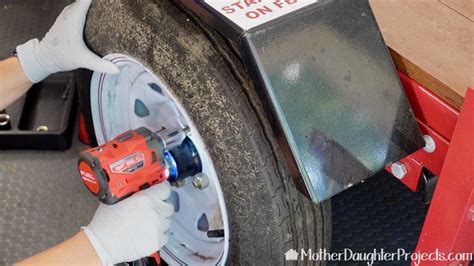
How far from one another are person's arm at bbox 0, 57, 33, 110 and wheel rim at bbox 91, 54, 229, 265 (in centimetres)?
18

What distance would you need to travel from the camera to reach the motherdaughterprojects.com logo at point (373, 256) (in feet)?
4.00

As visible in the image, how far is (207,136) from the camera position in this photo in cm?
130

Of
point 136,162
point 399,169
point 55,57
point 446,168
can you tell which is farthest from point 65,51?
point 446,168

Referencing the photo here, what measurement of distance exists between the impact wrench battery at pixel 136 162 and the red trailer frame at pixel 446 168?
0.42 metres

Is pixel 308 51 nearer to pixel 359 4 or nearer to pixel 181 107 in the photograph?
pixel 359 4

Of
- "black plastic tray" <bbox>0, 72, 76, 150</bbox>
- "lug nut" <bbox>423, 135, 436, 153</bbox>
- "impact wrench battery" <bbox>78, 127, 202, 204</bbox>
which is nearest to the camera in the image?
"lug nut" <bbox>423, 135, 436, 153</bbox>

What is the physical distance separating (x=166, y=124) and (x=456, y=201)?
658 millimetres

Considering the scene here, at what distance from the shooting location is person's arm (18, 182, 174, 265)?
1438mm

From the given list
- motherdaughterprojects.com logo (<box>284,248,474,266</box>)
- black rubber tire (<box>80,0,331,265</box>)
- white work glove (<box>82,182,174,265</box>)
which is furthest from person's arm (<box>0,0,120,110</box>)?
motherdaughterprojects.com logo (<box>284,248,474,266</box>)

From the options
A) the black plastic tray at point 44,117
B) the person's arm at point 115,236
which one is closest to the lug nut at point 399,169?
the person's arm at point 115,236

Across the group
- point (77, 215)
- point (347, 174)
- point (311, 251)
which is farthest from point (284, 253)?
point (77, 215)

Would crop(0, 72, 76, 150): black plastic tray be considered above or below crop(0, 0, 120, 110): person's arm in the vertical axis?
below

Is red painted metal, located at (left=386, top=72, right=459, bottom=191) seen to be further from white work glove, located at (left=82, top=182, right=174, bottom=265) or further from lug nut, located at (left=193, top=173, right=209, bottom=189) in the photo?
white work glove, located at (left=82, top=182, right=174, bottom=265)

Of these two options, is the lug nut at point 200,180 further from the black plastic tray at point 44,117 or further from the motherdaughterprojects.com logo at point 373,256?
the black plastic tray at point 44,117
